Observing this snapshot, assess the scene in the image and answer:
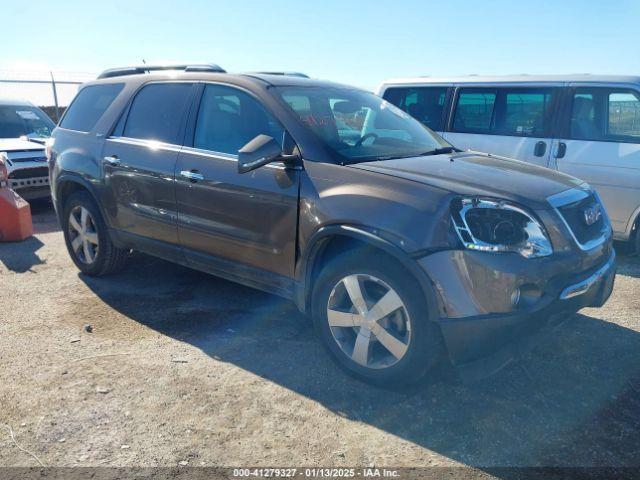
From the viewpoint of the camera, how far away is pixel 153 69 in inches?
199

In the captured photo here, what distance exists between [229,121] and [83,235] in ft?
6.84

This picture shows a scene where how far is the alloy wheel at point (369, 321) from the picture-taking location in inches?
123

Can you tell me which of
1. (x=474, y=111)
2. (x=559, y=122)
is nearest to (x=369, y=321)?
(x=559, y=122)

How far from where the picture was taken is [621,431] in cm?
284

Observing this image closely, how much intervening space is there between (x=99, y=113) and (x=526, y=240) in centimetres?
382

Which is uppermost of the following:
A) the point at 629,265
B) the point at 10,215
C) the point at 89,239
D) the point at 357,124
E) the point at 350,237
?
the point at 357,124

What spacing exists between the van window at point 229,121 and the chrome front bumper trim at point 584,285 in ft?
6.30

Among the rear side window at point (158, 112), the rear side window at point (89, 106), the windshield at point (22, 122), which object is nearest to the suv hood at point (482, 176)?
the rear side window at point (158, 112)

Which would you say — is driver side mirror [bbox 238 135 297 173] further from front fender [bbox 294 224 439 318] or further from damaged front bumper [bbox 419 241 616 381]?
damaged front bumper [bbox 419 241 616 381]

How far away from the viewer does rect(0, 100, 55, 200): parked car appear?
792 centimetres

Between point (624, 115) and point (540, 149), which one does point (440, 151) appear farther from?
point (624, 115)

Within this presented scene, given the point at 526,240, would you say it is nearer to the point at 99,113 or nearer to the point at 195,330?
the point at 195,330

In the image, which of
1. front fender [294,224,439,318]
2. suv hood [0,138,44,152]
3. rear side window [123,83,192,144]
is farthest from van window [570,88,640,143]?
suv hood [0,138,44,152]

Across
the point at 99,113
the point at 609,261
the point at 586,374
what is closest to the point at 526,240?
the point at 609,261
